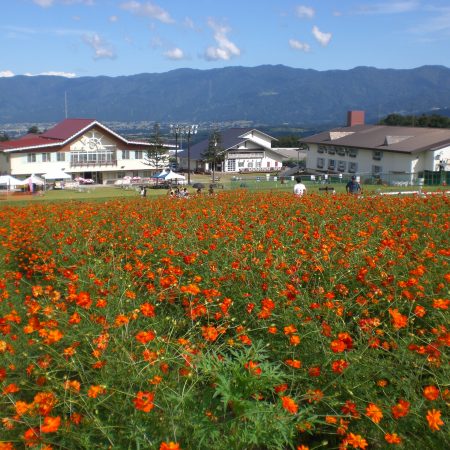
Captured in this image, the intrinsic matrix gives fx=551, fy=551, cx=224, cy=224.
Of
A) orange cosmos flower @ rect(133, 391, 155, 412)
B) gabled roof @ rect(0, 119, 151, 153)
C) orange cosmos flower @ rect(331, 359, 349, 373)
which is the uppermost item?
gabled roof @ rect(0, 119, 151, 153)

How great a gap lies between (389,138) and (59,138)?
3370 centimetres

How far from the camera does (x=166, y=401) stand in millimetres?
2863

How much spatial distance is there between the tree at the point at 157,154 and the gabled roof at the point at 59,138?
4.04ft

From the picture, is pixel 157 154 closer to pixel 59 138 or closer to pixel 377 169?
pixel 59 138

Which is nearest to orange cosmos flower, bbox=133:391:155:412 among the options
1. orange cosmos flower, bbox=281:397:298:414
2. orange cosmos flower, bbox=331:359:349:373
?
orange cosmos flower, bbox=281:397:298:414

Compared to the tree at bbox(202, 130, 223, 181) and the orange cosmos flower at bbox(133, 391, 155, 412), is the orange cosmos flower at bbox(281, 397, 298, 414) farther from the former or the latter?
the tree at bbox(202, 130, 223, 181)

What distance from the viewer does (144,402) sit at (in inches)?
103

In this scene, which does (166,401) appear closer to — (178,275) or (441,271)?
(178,275)

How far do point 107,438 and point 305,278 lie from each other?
219cm

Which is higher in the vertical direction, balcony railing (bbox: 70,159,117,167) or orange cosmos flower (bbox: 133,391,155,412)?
balcony railing (bbox: 70,159,117,167)

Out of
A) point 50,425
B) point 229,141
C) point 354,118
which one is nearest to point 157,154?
point 229,141

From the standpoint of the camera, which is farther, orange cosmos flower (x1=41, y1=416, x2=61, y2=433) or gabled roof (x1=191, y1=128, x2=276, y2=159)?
gabled roof (x1=191, y1=128, x2=276, y2=159)

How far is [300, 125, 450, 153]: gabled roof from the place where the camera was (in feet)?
163

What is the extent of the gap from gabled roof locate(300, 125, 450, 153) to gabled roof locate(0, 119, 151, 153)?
21.3 meters
